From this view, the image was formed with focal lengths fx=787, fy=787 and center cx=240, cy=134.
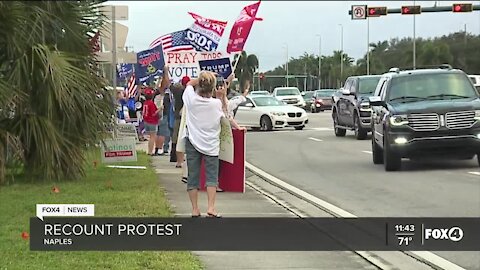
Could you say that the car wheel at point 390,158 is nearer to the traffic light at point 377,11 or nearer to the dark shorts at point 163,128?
the dark shorts at point 163,128

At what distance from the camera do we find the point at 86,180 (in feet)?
41.7

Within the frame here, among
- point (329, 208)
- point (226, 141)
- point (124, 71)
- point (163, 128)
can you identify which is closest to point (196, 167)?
point (226, 141)

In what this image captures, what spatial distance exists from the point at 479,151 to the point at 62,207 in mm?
10728

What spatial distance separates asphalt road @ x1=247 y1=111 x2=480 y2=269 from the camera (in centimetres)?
1036

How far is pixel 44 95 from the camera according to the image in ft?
39.6

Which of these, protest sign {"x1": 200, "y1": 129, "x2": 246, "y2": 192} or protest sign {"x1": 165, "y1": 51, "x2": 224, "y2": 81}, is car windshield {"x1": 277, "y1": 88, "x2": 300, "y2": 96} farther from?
protest sign {"x1": 200, "y1": 129, "x2": 246, "y2": 192}

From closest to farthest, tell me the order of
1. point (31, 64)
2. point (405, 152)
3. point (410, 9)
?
point (31, 64), point (405, 152), point (410, 9)

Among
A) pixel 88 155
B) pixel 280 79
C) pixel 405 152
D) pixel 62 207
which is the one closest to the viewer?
pixel 62 207

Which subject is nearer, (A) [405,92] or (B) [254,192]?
(B) [254,192]

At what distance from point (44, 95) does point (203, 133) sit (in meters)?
4.32

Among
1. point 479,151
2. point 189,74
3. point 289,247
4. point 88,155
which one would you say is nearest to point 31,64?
point 88,155

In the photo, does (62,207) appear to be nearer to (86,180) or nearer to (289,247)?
(289,247)

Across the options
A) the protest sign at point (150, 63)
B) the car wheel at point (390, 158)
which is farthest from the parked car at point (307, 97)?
the car wheel at point (390, 158)

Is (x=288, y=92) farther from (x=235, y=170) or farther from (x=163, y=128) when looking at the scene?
(x=235, y=170)
